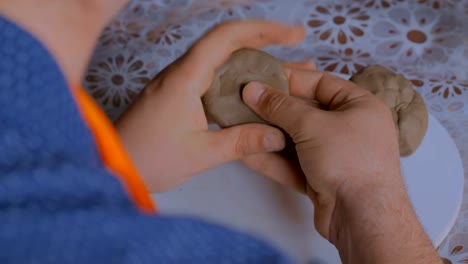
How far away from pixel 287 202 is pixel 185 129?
0.51ft

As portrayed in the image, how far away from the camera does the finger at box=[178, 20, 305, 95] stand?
62cm

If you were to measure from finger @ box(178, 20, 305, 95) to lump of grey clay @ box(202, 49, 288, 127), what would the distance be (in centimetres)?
1

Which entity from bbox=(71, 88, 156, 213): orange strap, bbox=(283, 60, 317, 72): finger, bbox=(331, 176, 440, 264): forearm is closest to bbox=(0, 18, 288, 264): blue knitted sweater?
bbox=(71, 88, 156, 213): orange strap

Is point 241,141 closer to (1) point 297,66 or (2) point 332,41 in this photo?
(1) point 297,66

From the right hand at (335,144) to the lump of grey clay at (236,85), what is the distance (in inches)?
0.7

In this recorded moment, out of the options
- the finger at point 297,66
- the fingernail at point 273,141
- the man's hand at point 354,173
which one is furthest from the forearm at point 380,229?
the finger at point 297,66

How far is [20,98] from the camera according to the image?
0.86 ft

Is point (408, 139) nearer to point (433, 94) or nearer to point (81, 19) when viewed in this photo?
point (433, 94)

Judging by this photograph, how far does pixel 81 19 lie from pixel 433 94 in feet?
2.17

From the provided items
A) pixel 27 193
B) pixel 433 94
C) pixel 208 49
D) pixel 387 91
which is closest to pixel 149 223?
pixel 27 193

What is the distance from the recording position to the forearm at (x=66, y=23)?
27cm

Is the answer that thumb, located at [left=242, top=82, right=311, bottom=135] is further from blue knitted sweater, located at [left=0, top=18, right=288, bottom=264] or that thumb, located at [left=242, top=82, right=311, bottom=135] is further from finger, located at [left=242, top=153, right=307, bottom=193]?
blue knitted sweater, located at [left=0, top=18, right=288, bottom=264]

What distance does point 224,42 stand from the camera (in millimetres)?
649

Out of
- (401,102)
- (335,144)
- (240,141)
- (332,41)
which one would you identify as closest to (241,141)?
(240,141)
